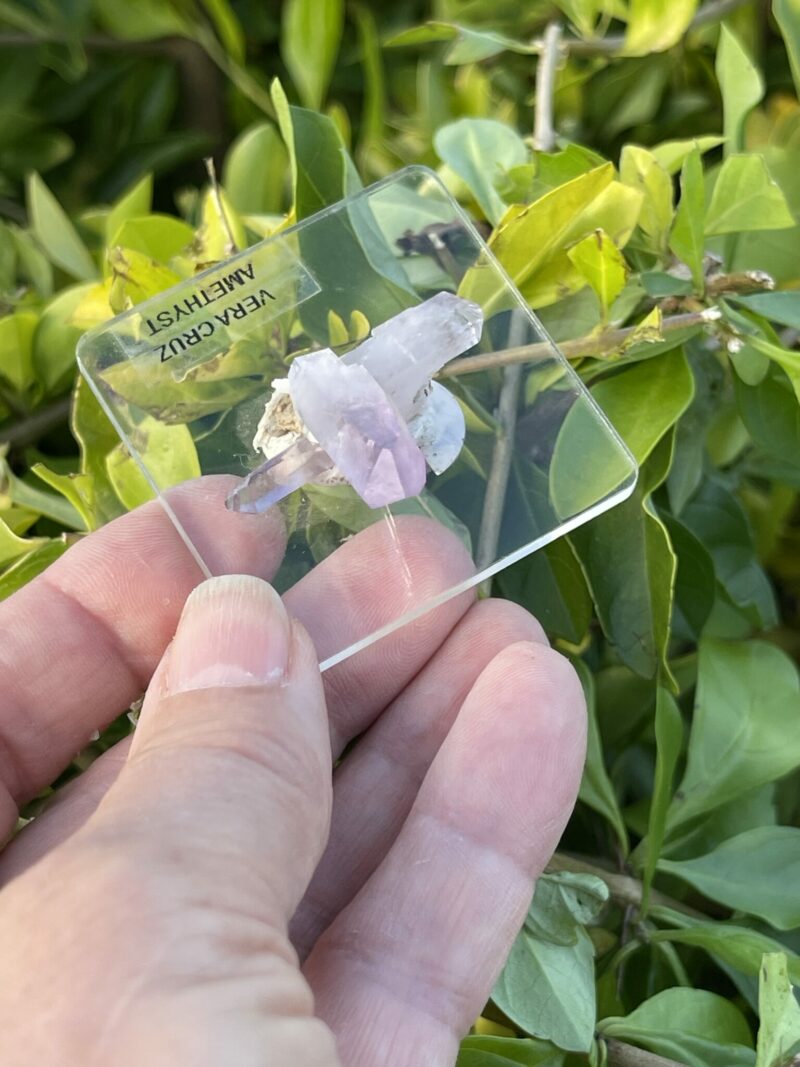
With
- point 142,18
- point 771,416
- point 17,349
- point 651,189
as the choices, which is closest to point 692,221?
point 651,189

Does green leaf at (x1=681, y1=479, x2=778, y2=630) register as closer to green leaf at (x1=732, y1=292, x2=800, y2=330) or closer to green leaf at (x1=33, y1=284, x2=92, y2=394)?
green leaf at (x1=732, y1=292, x2=800, y2=330)

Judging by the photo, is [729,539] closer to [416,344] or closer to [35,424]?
[416,344]

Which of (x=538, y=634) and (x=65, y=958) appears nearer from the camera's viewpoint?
(x=65, y=958)

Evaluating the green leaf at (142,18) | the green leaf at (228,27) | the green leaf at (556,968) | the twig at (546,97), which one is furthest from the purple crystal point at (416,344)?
the green leaf at (142,18)

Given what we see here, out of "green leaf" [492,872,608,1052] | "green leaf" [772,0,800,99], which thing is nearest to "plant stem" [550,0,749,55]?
"green leaf" [772,0,800,99]

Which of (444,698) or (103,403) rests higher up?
(103,403)

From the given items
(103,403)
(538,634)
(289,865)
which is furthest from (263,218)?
(289,865)

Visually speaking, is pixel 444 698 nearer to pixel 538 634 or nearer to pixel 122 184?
pixel 538 634
